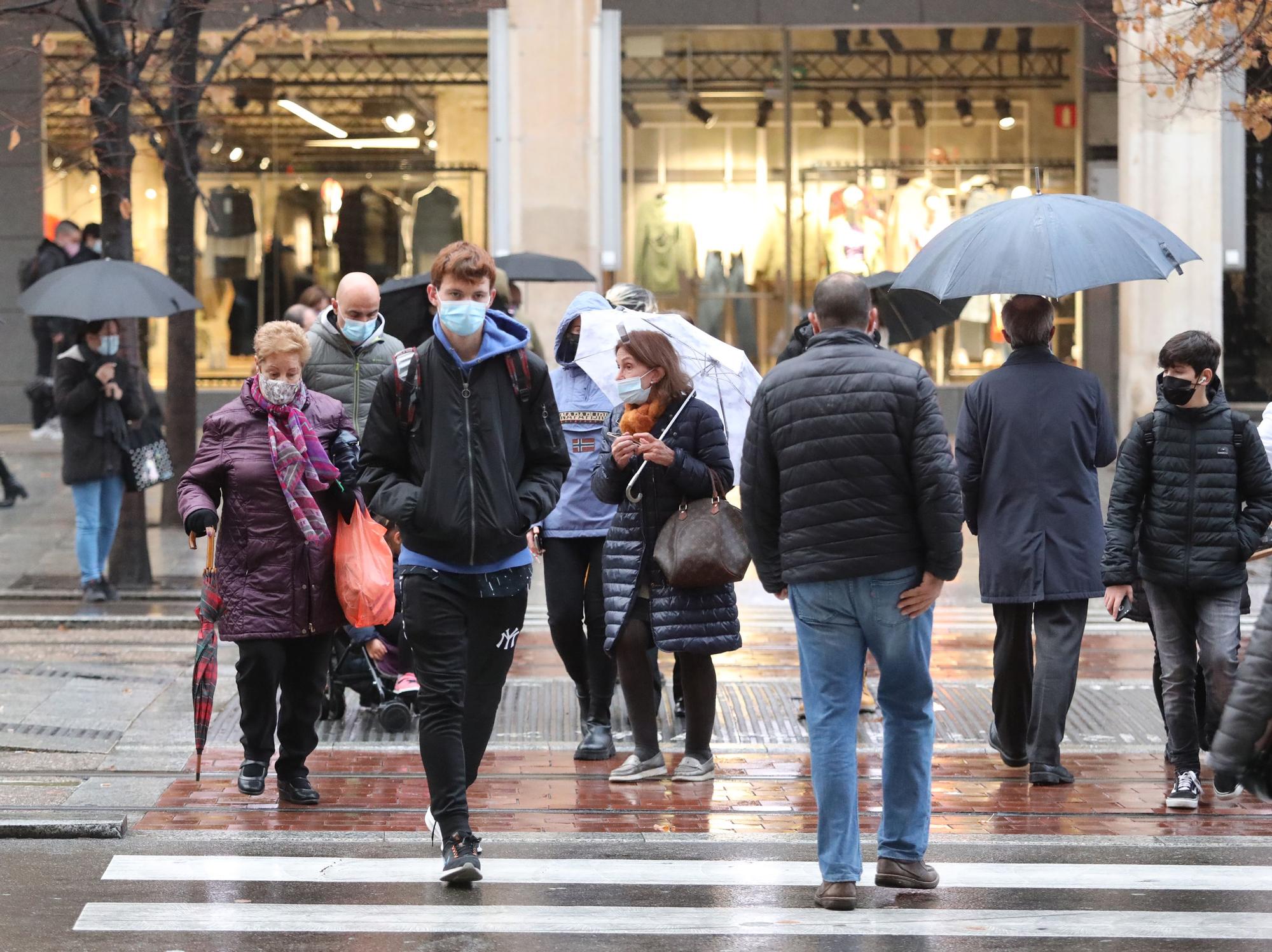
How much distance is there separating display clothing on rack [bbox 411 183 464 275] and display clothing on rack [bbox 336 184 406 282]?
0.26 meters

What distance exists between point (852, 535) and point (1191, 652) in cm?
249

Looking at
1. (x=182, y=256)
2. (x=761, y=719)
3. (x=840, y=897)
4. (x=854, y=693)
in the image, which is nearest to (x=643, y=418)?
(x=761, y=719)

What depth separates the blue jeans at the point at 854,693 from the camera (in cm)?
590

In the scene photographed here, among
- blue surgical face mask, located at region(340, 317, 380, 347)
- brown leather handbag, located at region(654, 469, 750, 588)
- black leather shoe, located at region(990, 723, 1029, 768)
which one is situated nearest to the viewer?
brown leather handbag, located at region(654, 469, 750, 588)

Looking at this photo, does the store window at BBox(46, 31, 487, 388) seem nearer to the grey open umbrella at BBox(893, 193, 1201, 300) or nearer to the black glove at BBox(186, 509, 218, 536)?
the grey open umbrella at BBox(893, 193, 1201, 300)

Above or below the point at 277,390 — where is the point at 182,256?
above

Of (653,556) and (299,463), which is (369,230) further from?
(299,463)

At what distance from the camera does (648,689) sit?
798 cm

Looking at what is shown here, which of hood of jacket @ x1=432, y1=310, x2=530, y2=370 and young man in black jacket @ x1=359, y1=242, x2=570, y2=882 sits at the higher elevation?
hood of jacket @ x1=432, y1=310, x2=530, y2=370

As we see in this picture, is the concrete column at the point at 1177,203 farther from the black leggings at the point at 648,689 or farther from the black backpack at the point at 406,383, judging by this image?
the black backpack at the point at 406,383

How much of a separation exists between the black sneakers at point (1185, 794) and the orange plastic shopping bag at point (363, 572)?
126 inches

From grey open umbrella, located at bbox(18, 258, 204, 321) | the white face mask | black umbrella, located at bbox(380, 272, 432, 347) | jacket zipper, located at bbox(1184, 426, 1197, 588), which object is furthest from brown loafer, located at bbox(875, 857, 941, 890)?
grey open umbrella, located at bbox(18, 258, 204, 321)

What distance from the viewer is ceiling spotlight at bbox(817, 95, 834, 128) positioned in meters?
23.0

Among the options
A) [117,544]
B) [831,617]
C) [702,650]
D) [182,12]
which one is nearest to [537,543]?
[702,650]
